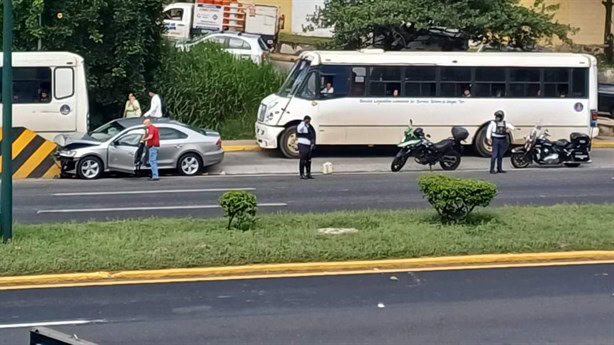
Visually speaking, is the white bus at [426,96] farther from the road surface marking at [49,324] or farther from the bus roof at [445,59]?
the road surface marking at [49,324]

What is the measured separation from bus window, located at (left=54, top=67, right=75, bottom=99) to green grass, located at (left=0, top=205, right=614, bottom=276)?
1099 cm

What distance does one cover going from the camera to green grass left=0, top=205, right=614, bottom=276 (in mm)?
12078

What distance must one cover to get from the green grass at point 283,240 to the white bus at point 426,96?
11.0 metres

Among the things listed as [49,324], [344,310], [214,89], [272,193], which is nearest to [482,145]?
[214,89]

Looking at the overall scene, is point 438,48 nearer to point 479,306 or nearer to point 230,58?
point 230,58

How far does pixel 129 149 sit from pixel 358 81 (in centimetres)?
684

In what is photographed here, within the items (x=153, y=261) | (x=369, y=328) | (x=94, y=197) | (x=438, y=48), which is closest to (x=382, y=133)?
(x=438, y=48)

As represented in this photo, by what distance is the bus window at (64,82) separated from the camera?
24734 mm

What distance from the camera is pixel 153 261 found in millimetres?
12055

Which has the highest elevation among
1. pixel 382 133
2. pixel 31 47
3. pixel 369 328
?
pixel 31 47

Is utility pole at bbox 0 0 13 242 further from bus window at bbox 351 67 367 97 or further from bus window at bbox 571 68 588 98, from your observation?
bus window at bbox 571 68 588 98

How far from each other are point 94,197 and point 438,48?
15843mm

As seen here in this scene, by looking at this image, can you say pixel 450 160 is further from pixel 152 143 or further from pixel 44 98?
pixel 44 98

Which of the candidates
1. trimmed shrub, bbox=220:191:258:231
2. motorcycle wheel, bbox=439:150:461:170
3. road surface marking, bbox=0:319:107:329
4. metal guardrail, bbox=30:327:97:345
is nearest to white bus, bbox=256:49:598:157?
motorcycle wheel, bbox=439:150:461:170
